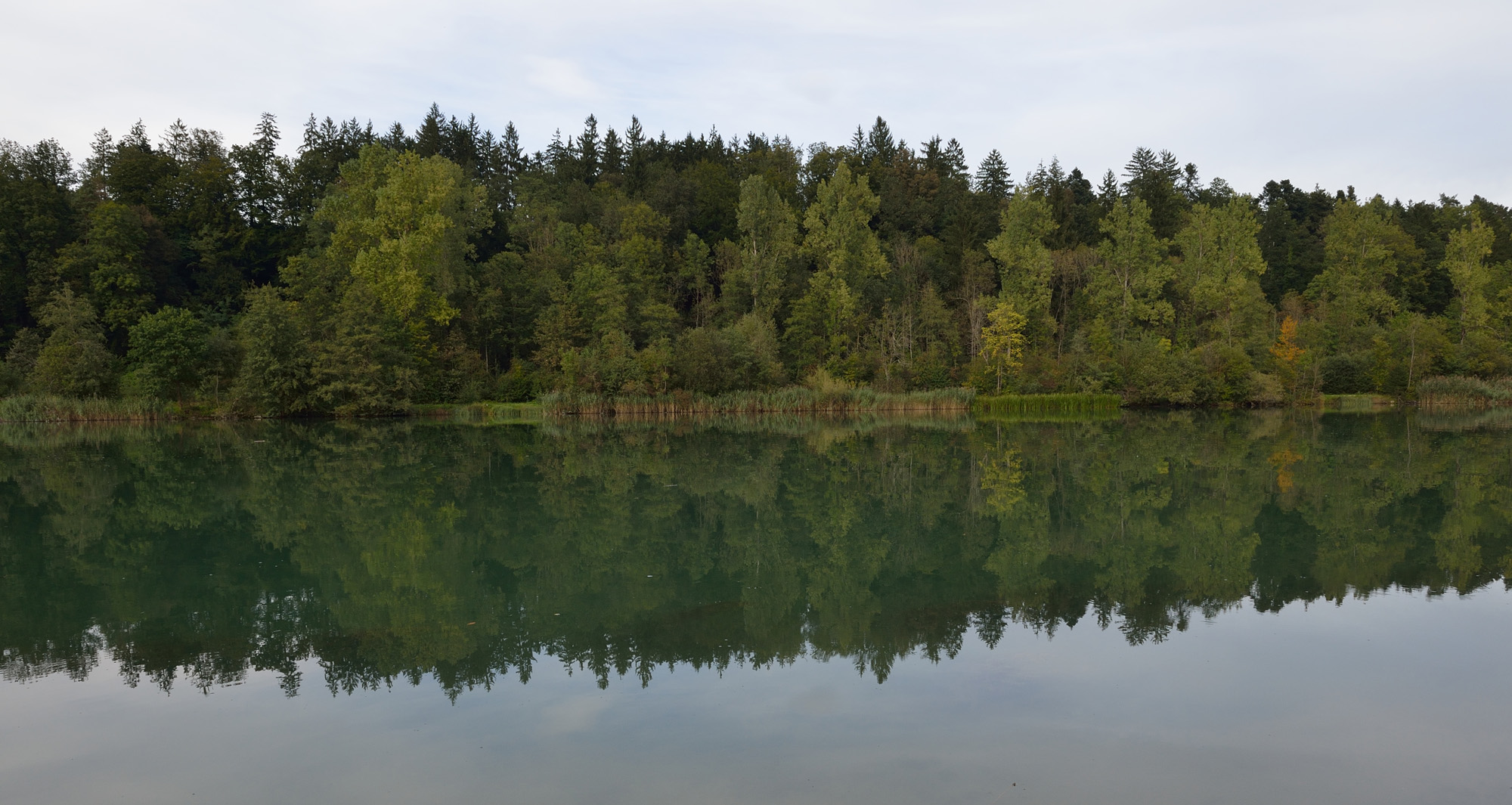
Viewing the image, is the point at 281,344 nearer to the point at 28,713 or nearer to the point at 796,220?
the point at 796,220

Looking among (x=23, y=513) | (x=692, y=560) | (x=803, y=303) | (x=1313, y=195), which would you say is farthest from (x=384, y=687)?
(x=1313, y=195)

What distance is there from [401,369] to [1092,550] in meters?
32.4

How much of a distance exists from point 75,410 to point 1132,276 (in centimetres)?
4922

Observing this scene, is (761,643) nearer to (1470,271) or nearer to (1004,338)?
(1004,338)

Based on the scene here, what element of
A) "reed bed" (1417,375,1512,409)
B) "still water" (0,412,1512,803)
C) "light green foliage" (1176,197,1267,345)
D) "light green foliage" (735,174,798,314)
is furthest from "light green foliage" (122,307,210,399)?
"reed bed" (1417,375,1512,409)

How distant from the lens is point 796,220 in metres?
51.7

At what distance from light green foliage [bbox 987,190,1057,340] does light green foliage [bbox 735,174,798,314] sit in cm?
1135

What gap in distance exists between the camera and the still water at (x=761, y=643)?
4.76 meters

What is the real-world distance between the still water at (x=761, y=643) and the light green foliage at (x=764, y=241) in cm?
3316

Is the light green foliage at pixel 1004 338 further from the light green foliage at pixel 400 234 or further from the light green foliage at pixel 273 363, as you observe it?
the light green foliage at pixel 273 363

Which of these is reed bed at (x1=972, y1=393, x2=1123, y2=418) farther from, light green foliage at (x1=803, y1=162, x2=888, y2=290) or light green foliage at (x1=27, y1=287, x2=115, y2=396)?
light green foliage at (x1=27, y1=287, x2=115, y2=396)

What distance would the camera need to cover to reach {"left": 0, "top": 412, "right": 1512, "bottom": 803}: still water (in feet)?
15.6

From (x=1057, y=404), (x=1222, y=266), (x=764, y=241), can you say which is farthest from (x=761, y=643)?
(x=1222, y=266)

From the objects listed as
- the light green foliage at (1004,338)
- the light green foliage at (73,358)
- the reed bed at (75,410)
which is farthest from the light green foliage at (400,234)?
the light green foliage at (1004,338)
